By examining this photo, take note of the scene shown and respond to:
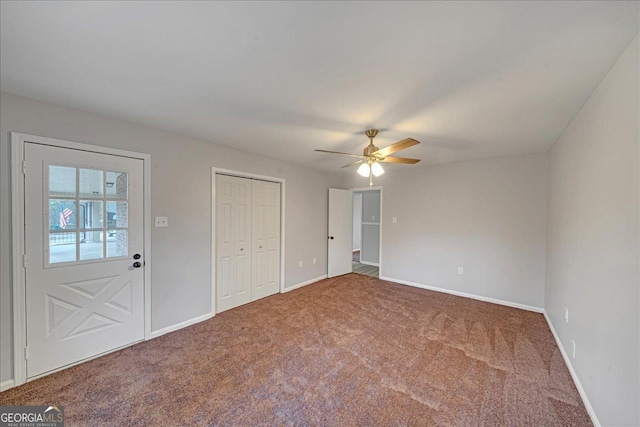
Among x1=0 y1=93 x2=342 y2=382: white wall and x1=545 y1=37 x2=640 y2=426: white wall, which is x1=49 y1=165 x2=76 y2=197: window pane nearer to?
x1=0 y1=93 x2=342 y2=382: white wall

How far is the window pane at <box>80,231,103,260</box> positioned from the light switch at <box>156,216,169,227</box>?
1.63 ft

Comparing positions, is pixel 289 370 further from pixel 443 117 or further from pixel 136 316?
pixel 443 117

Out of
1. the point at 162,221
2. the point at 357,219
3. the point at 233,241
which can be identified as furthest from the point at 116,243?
the point at 357,219

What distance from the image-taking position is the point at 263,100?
6.61 feet

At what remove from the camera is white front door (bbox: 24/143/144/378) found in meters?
2.09

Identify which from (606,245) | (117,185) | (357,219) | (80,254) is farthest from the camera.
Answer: (357,219)

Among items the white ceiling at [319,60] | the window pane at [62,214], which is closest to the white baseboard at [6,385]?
the window pane at [62,214]

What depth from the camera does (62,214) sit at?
86.7 inches

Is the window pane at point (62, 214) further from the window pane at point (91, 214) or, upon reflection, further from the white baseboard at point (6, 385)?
the white baseboard at point (6, 385)

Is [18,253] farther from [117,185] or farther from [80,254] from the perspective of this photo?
[117,185]

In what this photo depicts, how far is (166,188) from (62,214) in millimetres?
878

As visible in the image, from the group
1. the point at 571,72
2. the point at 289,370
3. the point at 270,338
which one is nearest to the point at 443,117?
the point at 571,72

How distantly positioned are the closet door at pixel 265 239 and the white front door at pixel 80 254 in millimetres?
1539

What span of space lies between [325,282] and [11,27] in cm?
462
